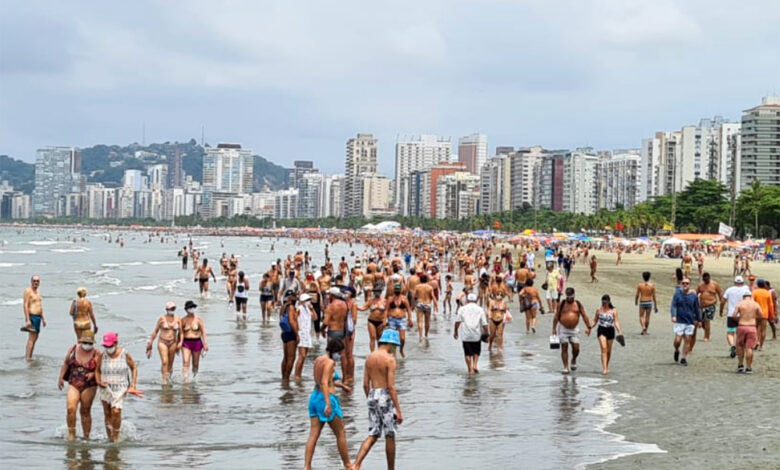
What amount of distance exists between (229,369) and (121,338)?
6.30 meters

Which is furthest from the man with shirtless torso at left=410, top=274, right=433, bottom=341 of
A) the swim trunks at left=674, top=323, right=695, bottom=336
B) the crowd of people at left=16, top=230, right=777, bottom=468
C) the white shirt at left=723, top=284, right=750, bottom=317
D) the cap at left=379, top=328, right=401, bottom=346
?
the cap at left=379, top=328, right=401, bottom=346

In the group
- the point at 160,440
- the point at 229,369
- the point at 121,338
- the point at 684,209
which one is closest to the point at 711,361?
the point at 229,369

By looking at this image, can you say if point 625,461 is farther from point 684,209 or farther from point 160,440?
point 684,209

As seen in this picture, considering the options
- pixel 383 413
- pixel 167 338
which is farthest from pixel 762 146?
pixel 383 413

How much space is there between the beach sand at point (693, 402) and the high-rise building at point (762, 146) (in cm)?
14921

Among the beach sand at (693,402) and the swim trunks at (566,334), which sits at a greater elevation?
the swim trunks at (566,334)

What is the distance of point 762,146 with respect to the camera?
161250 millimetres

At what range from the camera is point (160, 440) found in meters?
11.1

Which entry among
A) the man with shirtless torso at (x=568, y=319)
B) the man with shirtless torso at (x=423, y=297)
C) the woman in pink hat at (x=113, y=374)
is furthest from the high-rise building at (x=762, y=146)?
the woman in pink hat at (x=113, y=374)

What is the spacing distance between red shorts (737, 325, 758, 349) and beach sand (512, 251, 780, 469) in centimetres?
47

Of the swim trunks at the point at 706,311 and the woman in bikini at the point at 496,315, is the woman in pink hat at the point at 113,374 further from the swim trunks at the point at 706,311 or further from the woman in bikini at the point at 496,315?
the swim trunks at the point at 706,311

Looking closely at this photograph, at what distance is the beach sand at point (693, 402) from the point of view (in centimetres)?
989

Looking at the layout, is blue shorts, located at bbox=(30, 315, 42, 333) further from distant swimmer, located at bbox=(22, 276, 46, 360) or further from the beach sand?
the beach sand

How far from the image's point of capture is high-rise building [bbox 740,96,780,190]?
529ft
